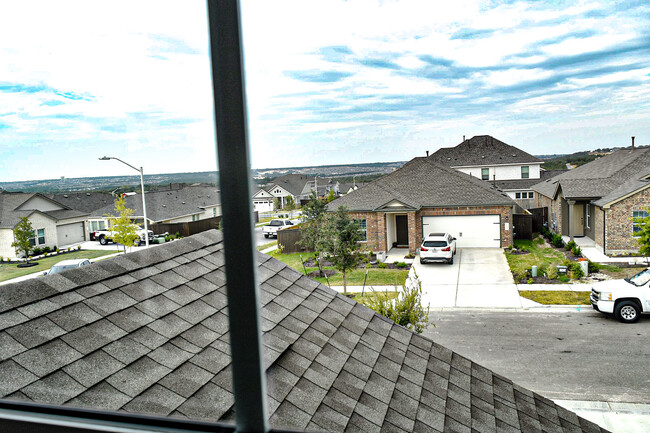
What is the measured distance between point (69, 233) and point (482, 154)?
12384 millimetres

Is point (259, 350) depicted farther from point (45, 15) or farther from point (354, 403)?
point (45, 15)

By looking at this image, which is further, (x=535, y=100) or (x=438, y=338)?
(x=438, y=338)

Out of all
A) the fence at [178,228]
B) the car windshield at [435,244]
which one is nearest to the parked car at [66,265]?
the fence at [178,228]

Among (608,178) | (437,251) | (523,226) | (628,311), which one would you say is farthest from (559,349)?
(523,226)

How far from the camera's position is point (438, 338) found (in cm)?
764

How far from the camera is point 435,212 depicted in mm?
15695

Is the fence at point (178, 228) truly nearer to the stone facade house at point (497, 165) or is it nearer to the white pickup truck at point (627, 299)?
the white pickup truck at point (627, 299)

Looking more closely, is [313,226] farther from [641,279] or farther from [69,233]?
[69,233]

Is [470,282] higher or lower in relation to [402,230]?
lower

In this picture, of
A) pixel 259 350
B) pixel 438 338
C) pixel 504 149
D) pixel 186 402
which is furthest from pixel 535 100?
pixel 504 149

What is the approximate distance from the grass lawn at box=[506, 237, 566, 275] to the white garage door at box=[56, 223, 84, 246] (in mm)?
10860

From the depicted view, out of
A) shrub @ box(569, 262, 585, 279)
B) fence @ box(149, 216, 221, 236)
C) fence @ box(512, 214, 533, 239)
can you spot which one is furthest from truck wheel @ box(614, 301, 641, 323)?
fence @ box(512, 214, 533, 239)

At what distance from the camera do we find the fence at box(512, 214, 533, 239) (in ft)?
54.1

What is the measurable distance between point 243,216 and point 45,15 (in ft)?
3.52
